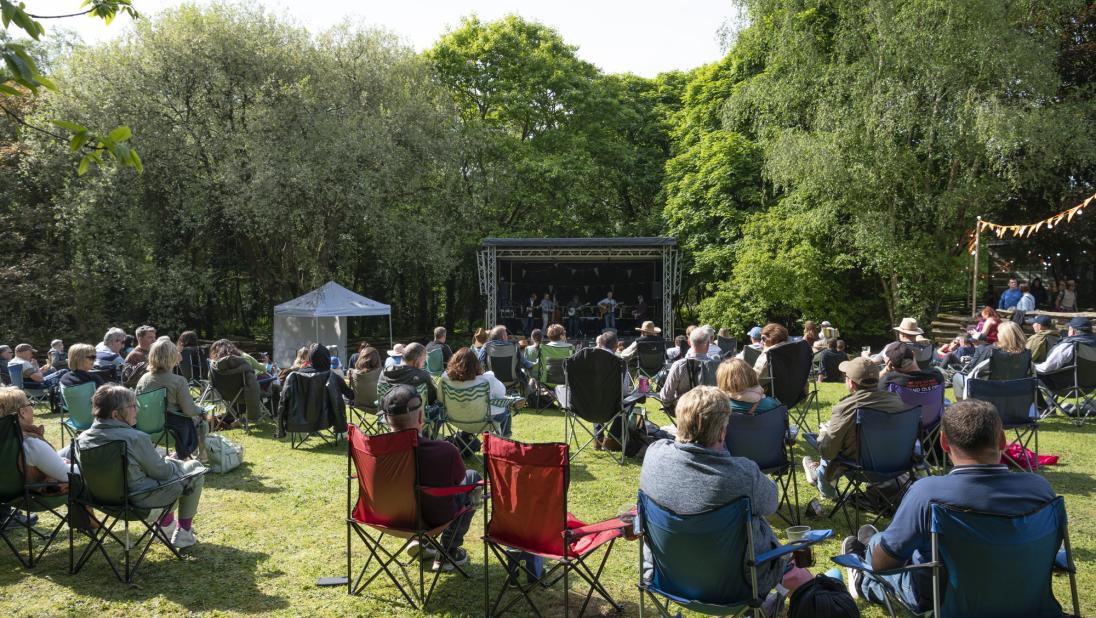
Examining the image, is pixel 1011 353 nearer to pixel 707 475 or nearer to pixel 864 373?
pixel 864 373

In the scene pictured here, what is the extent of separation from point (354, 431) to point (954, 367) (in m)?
8.25

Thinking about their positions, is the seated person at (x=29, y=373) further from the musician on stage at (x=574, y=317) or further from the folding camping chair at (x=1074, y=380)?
the musician on stage at (x=574, y=317)

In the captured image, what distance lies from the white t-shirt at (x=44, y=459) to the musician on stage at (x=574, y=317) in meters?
15.5

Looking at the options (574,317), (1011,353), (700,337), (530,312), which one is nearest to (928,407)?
(700,337)

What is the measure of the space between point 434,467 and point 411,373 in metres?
2.68

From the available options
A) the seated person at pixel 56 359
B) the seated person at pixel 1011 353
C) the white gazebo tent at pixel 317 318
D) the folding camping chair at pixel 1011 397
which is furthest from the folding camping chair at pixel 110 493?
the white gazebo tent at pixel 317 318

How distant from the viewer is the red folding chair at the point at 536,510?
304 centimetres

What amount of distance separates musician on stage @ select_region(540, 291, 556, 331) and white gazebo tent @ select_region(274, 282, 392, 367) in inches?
197

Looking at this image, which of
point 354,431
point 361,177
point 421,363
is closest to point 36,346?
point 361,177

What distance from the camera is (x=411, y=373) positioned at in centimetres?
601

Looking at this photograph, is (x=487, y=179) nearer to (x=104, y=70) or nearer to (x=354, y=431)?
(x=104, y=70)

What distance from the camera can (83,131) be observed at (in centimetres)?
187

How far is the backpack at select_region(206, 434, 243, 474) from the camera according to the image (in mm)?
6031

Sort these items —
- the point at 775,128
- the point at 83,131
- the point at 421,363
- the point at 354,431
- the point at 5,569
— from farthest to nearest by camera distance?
the point at 775,128 < the point at 421,363 < the point at 5,569 < the point at 354,431 < the point at 83,131
